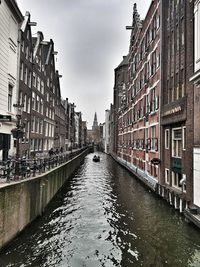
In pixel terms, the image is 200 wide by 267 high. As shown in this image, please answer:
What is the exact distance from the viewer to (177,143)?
2016 cm

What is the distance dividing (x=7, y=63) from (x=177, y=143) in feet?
45.0

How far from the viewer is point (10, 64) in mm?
20672

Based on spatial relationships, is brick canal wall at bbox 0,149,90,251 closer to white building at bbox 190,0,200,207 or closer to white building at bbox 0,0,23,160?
white building at bbox 0,0,23,160

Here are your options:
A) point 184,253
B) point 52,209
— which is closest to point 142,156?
point 52,209

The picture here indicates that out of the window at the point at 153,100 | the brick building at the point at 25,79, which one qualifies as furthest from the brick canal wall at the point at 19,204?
the window at the point at 153,100

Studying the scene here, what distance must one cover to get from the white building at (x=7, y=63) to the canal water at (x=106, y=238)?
611cm

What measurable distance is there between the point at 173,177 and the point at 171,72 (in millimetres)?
8186

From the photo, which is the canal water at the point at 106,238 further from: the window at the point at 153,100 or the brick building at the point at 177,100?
the window at the point at 153,100

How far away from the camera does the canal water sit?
10141 millimetres

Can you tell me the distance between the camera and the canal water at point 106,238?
10141mm

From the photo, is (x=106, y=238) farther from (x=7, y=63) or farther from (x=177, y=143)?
(x=7, y=63)

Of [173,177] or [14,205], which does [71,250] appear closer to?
[14,205]

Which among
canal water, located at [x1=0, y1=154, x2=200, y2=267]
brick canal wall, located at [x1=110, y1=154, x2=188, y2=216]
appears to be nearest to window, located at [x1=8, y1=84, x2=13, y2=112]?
canal water, located at [x1=0, y1=154, x2=200, y2=267]

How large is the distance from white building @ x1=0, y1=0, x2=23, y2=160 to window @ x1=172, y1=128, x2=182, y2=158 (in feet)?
38.3
